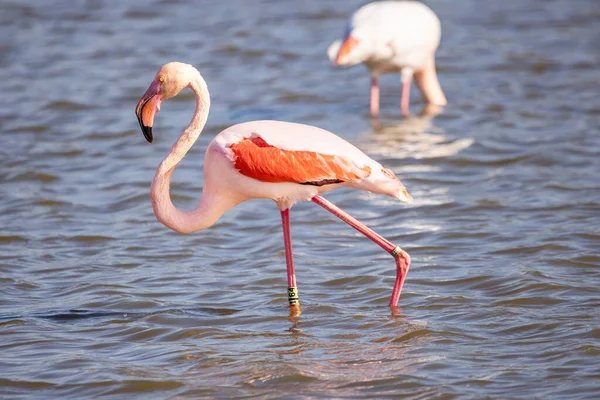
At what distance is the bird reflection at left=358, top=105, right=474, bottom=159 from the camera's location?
32.3ft

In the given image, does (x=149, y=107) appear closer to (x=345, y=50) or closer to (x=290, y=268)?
(x=290, y=268)

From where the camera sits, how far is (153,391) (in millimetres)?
5105

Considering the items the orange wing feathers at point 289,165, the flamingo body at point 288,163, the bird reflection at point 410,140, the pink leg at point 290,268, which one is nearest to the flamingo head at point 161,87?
the flamingo body at point 288,163

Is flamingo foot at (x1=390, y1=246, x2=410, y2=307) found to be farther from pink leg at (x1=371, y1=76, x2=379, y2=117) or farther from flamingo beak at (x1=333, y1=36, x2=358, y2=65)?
pink leg at (x1=371, y1=76, x2=379, y2=117)

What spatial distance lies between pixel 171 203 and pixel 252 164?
534 mm

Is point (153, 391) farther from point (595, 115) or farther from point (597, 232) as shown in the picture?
point (595, 115)

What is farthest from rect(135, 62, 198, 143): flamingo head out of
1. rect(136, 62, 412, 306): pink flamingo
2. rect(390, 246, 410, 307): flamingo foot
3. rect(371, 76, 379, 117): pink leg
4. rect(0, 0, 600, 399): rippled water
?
rect(371, 76, 379, 117): pink leg

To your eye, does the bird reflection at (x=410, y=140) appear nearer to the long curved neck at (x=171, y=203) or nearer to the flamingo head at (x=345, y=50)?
the flamingo head at (x=345, y=50)

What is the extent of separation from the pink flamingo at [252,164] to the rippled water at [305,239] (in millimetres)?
677

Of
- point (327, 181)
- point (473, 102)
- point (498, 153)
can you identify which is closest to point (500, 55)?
point (473, 102)

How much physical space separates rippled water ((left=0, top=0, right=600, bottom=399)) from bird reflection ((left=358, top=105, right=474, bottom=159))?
0.13 feet

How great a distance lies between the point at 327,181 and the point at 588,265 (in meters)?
2.01

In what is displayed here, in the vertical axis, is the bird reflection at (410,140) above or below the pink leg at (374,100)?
below

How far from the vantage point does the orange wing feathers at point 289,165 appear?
579 cm
